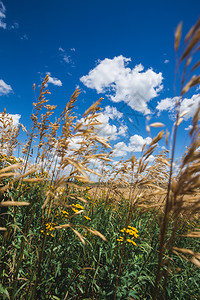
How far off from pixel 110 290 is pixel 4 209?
2.10 meters

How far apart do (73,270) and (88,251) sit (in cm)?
33

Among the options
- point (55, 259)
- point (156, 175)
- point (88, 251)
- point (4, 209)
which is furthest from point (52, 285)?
point (156, 175)

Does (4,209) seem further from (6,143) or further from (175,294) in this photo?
(175,294)

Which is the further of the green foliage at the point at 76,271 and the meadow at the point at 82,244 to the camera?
the green foliage at the point at 76,271

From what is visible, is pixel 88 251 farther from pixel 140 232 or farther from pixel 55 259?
pixel 140 232

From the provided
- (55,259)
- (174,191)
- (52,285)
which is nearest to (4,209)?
(55,259)

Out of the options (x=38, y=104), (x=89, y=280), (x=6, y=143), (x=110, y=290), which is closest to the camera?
(x=110, y=290)

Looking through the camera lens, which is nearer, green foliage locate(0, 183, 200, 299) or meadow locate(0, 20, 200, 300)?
meadow locate(0, 20, 200, 300)

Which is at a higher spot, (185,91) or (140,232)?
(185,91)

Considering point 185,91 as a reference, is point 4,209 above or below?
below

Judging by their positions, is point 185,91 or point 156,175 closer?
point 185,91

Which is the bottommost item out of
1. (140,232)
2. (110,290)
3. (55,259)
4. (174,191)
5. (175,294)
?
(175,294)

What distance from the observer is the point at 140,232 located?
2967mm

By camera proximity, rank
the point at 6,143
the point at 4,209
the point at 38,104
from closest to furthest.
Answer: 1. the point at 38,104
2. the point at 4,209
3. the point at 6,143
